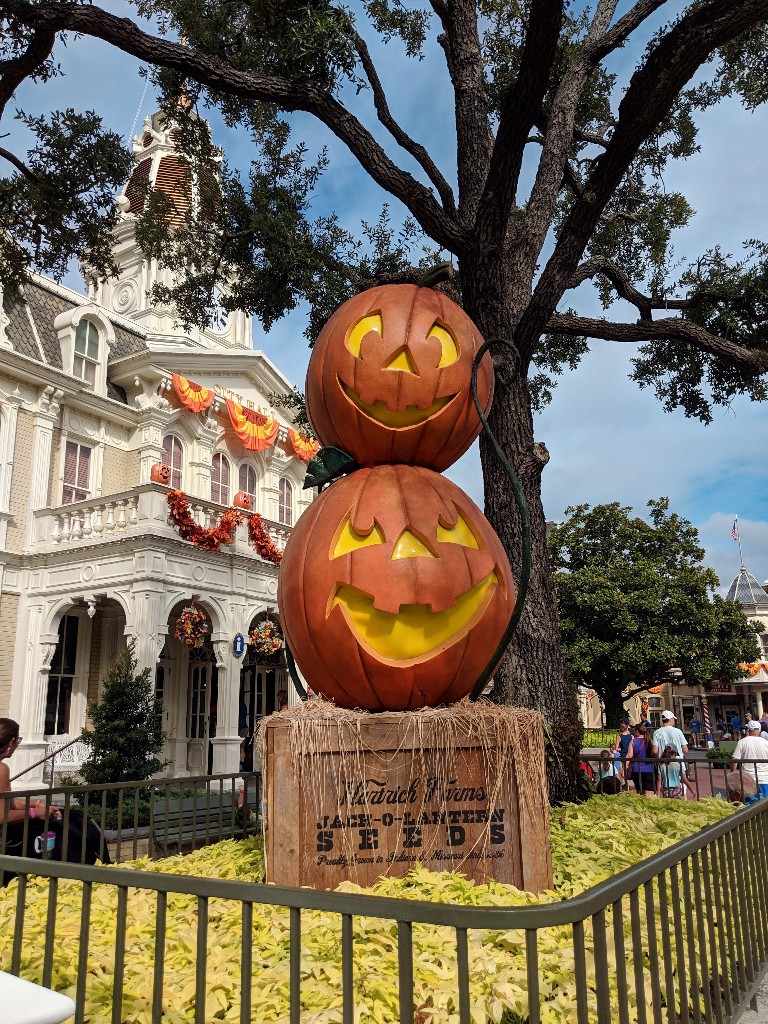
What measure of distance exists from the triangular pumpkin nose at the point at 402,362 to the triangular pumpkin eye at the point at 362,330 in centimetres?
17

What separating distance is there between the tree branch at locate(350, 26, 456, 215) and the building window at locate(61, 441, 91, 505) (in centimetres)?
1046

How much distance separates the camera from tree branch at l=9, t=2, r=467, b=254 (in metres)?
6.53

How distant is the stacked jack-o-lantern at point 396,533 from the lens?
13.1ft

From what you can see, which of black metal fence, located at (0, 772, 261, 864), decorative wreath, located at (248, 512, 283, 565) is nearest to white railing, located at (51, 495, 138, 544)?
decorative wreath, located at (248, 512, 283, 565)

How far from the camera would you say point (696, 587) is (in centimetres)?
3234

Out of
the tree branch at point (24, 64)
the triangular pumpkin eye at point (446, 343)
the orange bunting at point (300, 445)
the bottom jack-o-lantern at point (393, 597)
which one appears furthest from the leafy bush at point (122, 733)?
the orange bunting at point (300, 445)

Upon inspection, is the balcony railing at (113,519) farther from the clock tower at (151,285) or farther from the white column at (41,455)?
the clock tower at (151,285)

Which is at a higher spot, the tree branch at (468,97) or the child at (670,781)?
the tree branch at (468,97)

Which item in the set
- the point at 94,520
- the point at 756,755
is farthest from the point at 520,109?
the point at 94,520

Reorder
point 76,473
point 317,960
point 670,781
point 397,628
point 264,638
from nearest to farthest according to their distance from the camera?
point 317,960, point 397,628, point 670,781, point 264,638, point 76,473

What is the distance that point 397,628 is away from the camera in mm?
4004

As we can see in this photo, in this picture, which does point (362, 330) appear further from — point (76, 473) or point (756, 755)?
point (76, 473)

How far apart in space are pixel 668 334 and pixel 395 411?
535 cm

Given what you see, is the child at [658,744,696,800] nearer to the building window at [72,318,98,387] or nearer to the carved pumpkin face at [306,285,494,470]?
the carved pumpkin face at [306,285,494,470]
